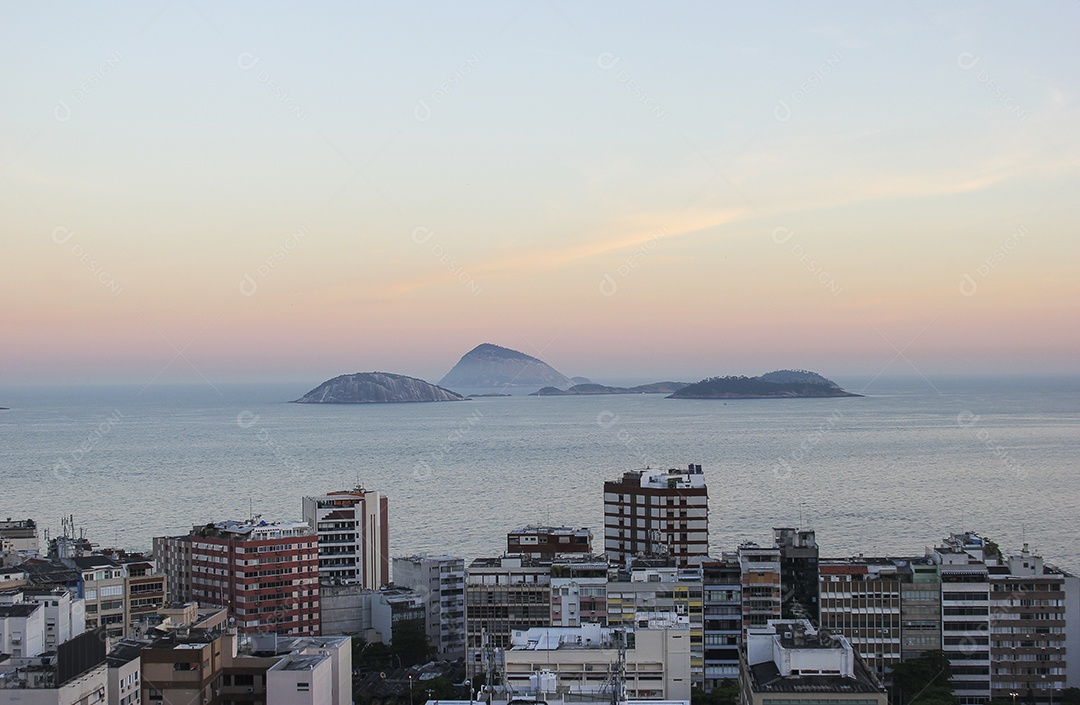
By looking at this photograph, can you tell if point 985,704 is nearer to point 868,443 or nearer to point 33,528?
point 33,528

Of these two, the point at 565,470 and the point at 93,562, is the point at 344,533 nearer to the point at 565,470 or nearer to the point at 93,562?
the point at 93,562

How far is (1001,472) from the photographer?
55.7 meters

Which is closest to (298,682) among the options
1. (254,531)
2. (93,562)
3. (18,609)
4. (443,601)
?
(18,609)

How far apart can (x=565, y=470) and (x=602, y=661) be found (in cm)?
4358

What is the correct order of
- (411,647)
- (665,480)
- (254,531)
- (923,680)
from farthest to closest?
(665,480) → (254,531) → (411,647) → (923,680)

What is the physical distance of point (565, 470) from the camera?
59.8m

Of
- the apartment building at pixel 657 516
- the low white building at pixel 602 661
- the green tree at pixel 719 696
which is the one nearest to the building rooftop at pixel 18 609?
the low white building at pixel 602 661

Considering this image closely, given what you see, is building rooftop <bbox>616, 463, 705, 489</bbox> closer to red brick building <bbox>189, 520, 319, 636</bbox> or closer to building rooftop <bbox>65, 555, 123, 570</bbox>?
red brick building <bbox>189, 520, 319, 636</bbox>

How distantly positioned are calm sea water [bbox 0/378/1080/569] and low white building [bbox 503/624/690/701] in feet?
59.1

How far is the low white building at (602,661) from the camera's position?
52.3 feet

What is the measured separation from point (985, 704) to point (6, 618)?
14649 mm

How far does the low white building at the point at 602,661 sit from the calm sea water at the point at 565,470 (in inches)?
709

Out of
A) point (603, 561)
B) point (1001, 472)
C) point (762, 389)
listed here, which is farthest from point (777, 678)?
point (762, 389)

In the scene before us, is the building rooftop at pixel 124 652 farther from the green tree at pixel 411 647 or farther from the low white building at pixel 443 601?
the low white building at pixel 443 601
